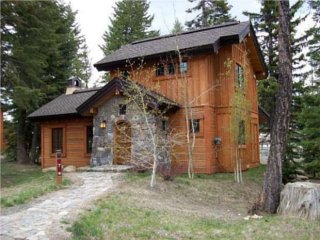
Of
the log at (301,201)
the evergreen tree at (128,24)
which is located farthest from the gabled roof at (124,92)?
the evergreen tree at (128,24)

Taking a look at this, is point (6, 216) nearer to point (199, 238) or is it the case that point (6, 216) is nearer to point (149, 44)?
point (199, 238)

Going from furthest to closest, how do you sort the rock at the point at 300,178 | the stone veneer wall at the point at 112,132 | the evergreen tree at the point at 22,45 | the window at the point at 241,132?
the rock at the point at 300,178 → the evergreen tree at the point at 22,45 → the stone veneer wall at the point at 112,132 → the window at the point at 241,132

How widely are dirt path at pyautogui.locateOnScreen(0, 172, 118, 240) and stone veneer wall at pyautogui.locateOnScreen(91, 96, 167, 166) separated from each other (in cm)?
311

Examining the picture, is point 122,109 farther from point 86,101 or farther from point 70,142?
point 70,142

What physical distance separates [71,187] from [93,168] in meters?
3.98

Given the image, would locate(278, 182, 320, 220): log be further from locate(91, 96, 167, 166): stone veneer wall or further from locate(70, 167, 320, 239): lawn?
locate(91, 96, 167, 166): stone veneer wall

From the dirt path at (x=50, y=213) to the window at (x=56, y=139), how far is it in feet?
28.5

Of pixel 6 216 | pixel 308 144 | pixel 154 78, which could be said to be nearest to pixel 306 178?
pixel 308 144

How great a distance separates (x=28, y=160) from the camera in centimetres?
2522

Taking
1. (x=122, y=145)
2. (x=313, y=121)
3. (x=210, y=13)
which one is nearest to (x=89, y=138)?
(x=122, y=145)

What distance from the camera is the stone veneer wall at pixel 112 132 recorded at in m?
14.8

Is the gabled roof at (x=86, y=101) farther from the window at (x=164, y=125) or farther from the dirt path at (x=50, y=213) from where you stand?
the dirt path at (x=50, y=213)

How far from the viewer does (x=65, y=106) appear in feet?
65.7

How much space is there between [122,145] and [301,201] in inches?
356
